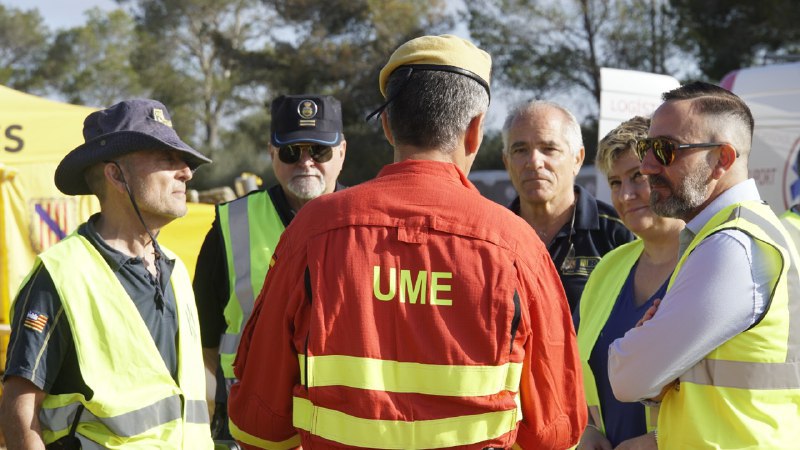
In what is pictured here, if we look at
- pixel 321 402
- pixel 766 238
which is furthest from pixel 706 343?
pixel 321 402

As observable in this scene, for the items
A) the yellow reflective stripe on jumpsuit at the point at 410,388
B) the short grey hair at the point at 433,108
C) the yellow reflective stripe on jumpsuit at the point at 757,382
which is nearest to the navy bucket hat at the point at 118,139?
the short grey hair at the point at 433,108

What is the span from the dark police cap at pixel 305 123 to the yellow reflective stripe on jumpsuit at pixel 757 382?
2.37 metres

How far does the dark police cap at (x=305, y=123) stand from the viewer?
4555mm

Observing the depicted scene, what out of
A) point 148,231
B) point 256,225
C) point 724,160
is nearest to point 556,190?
point 256,225

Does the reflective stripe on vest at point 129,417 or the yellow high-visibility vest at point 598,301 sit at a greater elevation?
the yellow high-visibility vest at point 598,301

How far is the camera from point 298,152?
4539mm

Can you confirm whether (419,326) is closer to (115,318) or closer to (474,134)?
(474,134)

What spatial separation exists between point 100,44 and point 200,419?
47804 millimetres

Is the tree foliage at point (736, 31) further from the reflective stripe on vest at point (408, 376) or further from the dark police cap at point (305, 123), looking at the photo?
the reflective stripe on vest at point (408, 376)

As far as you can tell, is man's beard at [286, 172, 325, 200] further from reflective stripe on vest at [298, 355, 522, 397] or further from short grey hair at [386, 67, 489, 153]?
reflective stripe on vest at [298, 355, 522, 397]

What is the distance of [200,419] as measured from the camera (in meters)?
3.17

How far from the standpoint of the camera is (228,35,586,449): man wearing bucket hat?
85.5 inches

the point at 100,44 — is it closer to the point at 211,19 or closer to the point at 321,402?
the point at 211,19

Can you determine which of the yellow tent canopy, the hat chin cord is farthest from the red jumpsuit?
the yellow tent canopy
